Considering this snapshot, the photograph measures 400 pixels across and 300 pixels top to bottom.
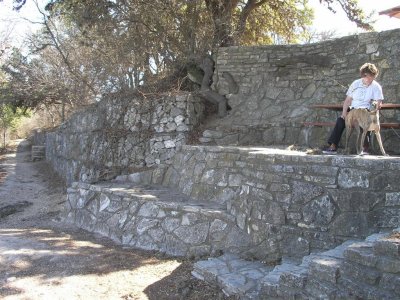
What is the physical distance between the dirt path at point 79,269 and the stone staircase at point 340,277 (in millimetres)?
663

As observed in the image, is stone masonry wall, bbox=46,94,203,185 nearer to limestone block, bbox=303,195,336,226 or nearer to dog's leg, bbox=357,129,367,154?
dog's leg, bbox=357,129,367,154

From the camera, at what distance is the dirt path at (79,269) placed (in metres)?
4.10

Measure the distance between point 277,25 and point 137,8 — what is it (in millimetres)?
3986

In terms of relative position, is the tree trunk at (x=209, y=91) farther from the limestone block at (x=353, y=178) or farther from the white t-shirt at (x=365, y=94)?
the limestone block at (x=353, y=178)

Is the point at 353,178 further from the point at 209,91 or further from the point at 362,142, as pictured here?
the point at 209,91

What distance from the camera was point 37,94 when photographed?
14.4m

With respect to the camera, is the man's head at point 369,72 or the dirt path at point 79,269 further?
the man's head at point 369,72

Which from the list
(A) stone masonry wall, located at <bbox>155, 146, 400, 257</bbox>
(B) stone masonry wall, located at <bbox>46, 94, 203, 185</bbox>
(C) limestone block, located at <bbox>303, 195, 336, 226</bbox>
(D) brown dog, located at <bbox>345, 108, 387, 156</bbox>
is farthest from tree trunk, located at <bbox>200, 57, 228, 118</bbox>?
(C) limestone block, located at <bbox>303, 195, 336, 226</bbox>

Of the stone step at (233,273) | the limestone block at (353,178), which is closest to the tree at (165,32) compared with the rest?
the stone step at (233,273)

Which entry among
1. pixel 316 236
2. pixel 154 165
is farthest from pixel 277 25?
pixel 316 236

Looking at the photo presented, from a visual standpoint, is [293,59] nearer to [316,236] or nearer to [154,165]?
[154,165]

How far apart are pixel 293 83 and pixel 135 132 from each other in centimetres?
343

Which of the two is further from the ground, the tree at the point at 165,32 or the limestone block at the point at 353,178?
the tree at the point at 165,32

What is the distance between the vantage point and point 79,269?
15.5ft
